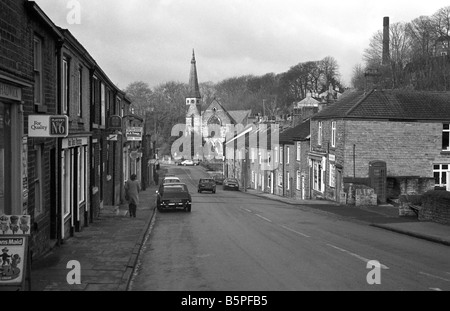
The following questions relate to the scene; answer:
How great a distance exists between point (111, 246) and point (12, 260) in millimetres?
6395

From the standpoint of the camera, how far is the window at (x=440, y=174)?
33438 millimetres

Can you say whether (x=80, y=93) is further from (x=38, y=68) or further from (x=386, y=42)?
(x=386, y=42)

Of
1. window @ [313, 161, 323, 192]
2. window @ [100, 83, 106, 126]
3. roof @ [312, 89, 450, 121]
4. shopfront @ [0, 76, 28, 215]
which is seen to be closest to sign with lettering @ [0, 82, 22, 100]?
shopfront @ [0, 76, 28, 215]

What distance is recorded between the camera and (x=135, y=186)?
22859mm

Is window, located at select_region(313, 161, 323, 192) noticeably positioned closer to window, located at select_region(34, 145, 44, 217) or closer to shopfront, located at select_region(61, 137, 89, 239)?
shopfront, located at select_region(61, 137, 89, 239)

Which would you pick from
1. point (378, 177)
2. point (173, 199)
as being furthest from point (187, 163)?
point (173, 199)

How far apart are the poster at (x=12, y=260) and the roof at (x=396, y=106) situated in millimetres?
26051

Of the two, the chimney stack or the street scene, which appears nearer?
the street scene

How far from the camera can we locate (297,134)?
46281mm

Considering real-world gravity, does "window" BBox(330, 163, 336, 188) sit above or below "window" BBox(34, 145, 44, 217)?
below

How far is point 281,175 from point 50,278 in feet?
135

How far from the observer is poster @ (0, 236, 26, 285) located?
28.5 ft

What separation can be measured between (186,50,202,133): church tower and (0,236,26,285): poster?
11547 cm
